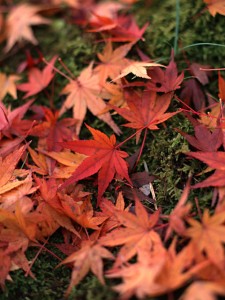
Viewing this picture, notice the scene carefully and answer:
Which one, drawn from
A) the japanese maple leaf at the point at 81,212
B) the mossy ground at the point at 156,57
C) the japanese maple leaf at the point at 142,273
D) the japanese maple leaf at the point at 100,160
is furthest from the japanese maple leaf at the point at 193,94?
the japanese maple leaf at the point at 142,273

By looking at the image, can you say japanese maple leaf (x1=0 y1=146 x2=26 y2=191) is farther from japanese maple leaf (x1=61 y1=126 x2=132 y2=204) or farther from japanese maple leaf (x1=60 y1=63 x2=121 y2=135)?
japanese maple leaf (x1=60 y1=63 x2=121 y2=135)

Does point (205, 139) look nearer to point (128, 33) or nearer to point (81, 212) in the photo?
point (81, 212)

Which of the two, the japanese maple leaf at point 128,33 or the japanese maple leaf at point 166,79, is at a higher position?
the japanese maple leaf at point 128,33

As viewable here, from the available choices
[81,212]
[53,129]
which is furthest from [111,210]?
[53,129]

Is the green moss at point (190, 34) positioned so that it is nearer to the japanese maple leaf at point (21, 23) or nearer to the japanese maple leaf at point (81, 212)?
the japanese maple leaf at point (21, 23)

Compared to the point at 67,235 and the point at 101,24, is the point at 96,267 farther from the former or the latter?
the point at 101,24

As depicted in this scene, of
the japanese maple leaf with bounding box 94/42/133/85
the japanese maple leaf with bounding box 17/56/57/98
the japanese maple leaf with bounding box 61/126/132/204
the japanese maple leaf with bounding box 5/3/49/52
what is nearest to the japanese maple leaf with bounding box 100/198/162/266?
the japanese maple leaf with bounding box 61/126/132/204

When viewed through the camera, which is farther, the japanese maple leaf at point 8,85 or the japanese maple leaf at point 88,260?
the japanese maple leaf at point 8,85
